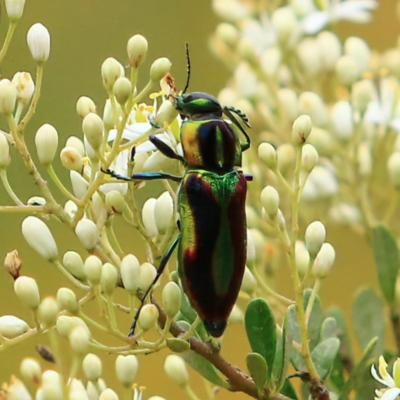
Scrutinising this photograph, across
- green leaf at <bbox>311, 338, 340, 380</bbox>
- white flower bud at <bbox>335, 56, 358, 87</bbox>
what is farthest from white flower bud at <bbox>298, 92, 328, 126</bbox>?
green leaf at <bbox>311, 338, 340, 380</bbox>

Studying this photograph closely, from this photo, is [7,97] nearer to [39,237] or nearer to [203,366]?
[39,237]

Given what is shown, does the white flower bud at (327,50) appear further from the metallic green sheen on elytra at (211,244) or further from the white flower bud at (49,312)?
the white flower bud at (49,312)

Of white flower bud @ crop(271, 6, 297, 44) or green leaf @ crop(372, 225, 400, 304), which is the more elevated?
white flower bud @ crop(271, 6, 297, 44)

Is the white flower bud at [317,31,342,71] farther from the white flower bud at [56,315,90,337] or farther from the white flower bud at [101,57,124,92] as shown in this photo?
the white flower bud at [56,315,90,337]

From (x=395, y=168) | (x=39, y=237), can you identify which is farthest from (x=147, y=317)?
(x=395, y=168)

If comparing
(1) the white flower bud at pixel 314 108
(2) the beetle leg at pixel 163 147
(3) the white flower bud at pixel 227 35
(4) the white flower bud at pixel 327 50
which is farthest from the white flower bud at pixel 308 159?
(3) the white flower bud at pixel 227 35

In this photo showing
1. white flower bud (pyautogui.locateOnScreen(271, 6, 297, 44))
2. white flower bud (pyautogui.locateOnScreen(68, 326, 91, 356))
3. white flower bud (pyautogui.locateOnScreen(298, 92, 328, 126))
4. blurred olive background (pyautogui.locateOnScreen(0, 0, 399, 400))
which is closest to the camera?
white flower bud (pyautogui.locateOnScreen(68, 326, 91, 356))

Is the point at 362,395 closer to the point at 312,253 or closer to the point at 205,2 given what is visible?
the point at 312,253
